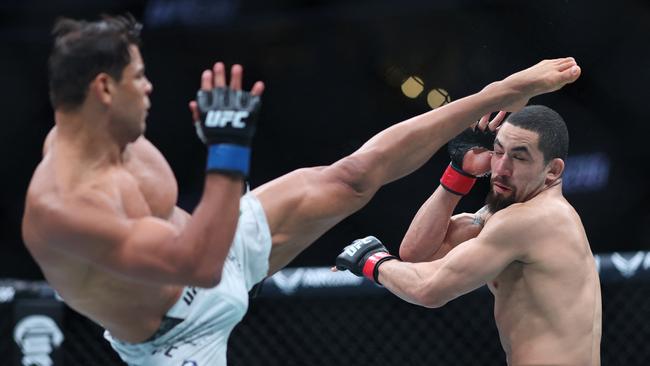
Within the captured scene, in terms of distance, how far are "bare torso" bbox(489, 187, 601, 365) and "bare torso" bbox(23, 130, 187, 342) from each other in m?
0.91

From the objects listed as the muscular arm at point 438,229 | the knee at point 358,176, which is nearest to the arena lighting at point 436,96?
the muscular arm at point 438,229

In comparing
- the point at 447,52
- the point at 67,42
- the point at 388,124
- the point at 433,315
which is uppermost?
the point at 67,42

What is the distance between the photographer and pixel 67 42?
218cm

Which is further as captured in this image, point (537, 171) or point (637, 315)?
point (637, 315)

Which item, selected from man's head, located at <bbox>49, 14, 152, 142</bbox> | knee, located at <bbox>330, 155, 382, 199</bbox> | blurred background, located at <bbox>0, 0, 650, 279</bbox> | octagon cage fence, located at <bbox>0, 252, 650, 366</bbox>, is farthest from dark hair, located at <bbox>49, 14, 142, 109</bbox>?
blurred background, located at <bbox>0, 0, 650, 279</bbox>

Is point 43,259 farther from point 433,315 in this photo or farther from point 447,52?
point 447,52

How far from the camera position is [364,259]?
2.86 m

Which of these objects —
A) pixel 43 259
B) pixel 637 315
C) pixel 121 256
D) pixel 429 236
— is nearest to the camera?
pixel 121 256

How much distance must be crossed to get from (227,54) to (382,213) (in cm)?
88

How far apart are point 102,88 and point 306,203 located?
62cm

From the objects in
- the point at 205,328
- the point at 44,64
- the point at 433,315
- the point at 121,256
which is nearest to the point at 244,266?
the point at 205,328

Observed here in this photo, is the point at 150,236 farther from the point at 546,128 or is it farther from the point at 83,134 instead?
the point at 546,128

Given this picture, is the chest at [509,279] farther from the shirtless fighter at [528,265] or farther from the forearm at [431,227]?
the forearm at [431,227]

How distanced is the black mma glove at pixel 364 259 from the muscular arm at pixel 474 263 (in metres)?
0.14
